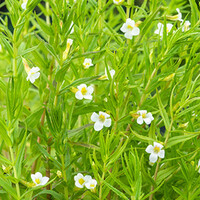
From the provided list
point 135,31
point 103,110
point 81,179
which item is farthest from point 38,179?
point 135,31

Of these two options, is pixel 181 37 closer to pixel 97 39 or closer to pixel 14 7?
pixel 97 39

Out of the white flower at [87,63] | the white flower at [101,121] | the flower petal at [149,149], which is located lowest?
the flower petal at [149,149]

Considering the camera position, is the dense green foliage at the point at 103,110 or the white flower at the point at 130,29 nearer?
the dense green foliage at the point at 103,110

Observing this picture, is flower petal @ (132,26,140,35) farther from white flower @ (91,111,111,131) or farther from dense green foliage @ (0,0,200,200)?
white flower @ (91,111,111,131)

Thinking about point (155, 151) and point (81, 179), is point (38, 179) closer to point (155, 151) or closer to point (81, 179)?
point (81, 179)

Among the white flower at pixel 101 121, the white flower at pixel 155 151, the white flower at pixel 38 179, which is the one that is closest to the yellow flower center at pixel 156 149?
the white flower at pixel 155 151

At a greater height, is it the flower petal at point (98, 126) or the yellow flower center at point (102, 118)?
the yellow flower center at point (102, 118)

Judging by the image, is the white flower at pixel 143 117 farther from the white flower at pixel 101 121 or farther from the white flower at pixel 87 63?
the white flower at pixel 87 63

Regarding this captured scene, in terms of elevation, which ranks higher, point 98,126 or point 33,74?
point 33,74

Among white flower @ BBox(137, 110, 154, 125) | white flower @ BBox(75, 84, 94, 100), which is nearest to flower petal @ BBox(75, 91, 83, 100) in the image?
white flower @ BBox(75, 84, 94, 100)
